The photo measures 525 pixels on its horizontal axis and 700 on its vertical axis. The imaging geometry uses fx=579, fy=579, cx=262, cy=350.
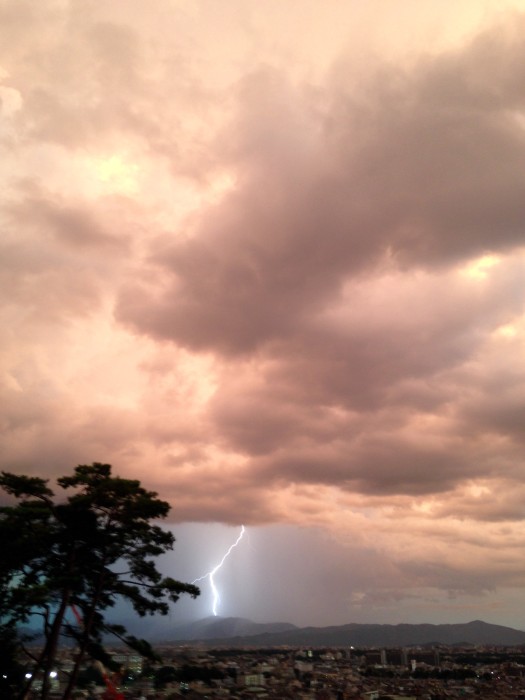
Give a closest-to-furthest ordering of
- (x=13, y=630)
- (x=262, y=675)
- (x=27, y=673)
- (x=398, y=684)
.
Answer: (x=13, y=630) < (x=27, y=673) < (x=262, y=675) < (x=398, y=684)

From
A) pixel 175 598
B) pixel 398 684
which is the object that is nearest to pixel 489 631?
pixel 398 684

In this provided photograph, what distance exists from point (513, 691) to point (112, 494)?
2685cm

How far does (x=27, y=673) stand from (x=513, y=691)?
26126 mm

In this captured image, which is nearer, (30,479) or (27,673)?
(30,479)

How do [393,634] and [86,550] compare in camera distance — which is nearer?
[86,550]

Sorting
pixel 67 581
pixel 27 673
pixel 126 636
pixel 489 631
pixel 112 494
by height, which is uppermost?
pixel 112 494

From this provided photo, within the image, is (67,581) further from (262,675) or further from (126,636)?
(262,675)

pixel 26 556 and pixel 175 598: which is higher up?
pixel 26 556

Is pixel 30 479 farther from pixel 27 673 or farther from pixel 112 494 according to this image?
pixel 27 673

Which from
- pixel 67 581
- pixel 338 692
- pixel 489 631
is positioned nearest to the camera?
pixel 67 581

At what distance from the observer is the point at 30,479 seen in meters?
19.4

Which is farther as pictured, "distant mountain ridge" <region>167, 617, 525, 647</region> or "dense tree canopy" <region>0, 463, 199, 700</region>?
"distant mountain ridge" <region>167, 617, 525, 647</region>

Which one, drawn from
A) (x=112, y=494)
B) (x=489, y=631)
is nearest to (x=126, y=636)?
(x=112, y=494)

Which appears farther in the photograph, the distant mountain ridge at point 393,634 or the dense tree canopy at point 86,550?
the distant mountain ridge at point 393,634
